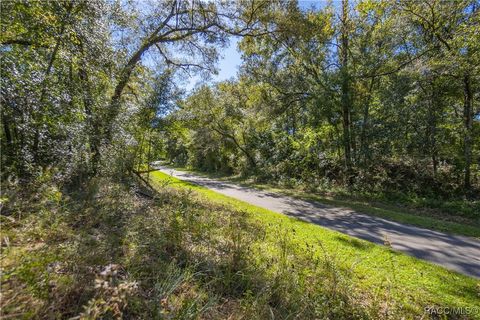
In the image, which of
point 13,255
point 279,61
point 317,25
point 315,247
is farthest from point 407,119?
point 13,255

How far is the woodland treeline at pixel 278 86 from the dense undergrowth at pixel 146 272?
0.98 meters

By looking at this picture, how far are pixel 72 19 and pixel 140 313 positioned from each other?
471 cm

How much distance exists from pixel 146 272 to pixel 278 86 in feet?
43.0

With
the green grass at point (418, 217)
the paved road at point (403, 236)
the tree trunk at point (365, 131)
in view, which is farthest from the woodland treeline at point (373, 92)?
the paved road at point (403, 236)

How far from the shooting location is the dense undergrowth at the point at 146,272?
5.72ft

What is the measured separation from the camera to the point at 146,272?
2.60m

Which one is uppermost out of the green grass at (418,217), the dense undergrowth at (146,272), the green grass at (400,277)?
the dense undergrowth at (146,272)

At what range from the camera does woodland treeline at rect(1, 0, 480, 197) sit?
3.74 meters

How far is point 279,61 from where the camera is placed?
44.4 feet

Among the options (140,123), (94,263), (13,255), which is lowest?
(94,263)

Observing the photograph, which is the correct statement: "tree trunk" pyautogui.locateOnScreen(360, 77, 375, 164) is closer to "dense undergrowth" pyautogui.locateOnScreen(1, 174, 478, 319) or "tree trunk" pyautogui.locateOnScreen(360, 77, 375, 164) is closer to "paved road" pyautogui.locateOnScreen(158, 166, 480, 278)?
"paved road" pyautogui.locateOnScreen(158, 166, 480, 278)

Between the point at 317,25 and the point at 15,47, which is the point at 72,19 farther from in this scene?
the point at 317,25

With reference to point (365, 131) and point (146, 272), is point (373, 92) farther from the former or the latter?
point (146, 272)

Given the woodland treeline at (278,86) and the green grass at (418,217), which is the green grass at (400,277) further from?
the woodland treeline at (278,86)
